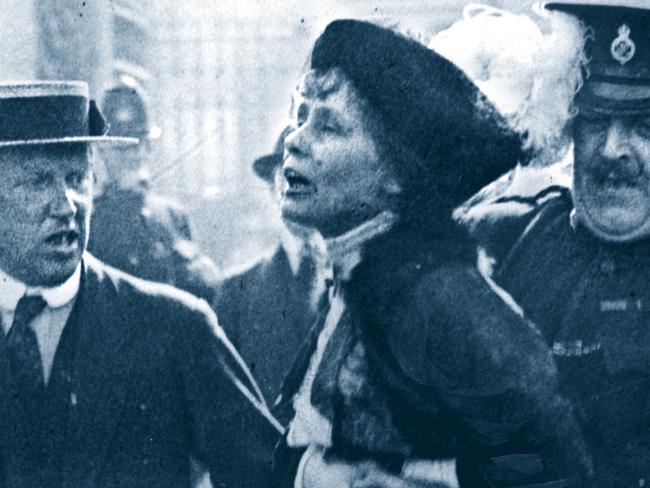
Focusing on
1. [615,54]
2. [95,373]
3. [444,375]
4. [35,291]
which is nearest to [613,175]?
[615,54]

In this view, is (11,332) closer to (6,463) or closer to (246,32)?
(6,463)

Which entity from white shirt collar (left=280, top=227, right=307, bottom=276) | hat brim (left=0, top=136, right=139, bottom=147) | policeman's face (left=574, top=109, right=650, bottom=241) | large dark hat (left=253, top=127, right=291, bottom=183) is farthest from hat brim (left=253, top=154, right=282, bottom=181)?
policeman's face (left=574, top=109, right=650, bottom=241)

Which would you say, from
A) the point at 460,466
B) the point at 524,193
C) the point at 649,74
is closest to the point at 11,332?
the point at 460,466

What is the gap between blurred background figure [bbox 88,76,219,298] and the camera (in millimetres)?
3111

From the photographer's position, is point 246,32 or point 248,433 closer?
point 246,32

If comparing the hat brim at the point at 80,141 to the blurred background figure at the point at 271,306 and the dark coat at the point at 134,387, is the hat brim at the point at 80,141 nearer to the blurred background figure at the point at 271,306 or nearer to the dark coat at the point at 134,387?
the dark coat at the point at 134,387

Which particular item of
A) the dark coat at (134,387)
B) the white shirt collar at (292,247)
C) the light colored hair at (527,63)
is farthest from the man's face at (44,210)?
the light colored hair at (527,63)

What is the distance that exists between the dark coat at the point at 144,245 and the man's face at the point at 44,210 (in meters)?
0.06

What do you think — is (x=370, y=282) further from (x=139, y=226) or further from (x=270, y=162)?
(x=139, y=226)

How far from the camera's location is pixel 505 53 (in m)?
3.01

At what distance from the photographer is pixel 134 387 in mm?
3195

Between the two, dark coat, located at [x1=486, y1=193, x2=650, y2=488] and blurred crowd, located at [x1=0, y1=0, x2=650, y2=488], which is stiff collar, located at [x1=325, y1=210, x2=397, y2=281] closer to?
blurred crowd, located at [x1=0, y1=0, x2=650, y2=488]

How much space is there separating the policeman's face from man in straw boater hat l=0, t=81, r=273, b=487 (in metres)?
1.38

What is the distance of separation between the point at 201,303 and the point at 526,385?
119 centimetres
